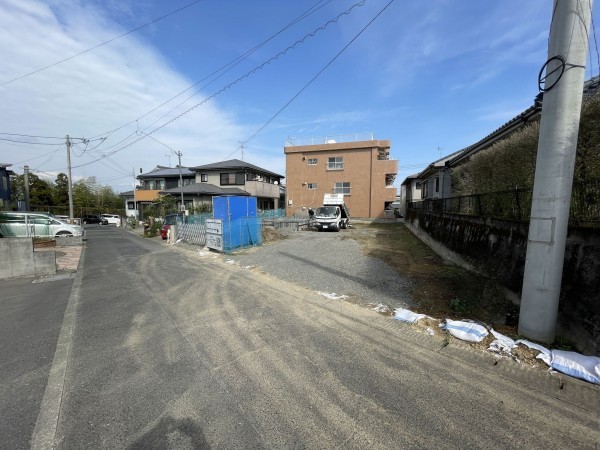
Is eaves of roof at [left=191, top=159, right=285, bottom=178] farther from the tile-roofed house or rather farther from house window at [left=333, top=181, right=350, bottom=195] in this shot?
house window at [left=333, top=181, right=350, bottom=195]

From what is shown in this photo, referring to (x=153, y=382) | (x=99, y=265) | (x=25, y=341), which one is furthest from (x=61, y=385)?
(x=99, y=265)

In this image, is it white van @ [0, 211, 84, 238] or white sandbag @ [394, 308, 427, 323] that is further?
white van @ [0, 211, 84, 238]

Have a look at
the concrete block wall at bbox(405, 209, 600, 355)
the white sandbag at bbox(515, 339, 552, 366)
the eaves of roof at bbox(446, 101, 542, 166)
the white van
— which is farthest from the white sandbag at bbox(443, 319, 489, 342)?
the white van

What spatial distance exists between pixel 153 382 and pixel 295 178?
2908 centimetres

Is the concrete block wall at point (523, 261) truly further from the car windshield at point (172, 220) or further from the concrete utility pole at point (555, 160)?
the car windshield at point (172, 220)

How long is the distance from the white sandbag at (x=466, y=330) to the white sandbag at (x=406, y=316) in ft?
1.39

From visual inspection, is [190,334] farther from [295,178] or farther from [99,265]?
[295,178]

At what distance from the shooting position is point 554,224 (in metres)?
3.40

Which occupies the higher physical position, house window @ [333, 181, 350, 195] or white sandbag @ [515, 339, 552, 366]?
house window @ [333, 181, 350, 195]

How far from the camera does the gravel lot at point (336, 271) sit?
5688mm

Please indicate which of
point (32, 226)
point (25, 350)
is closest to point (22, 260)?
point (25, 350)

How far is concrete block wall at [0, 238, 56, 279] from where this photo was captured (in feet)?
24.9

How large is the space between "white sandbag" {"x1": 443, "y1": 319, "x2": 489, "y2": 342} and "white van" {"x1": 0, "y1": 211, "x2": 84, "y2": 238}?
17.7 metres

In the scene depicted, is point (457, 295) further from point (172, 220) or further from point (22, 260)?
point (172, 220)
